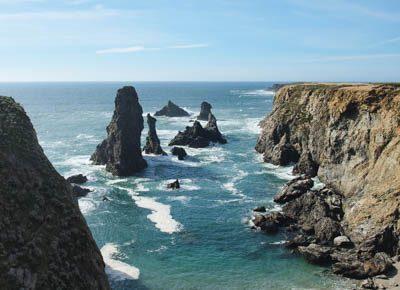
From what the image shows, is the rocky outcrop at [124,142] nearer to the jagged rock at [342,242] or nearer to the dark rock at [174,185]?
the dark rock at [174,185]

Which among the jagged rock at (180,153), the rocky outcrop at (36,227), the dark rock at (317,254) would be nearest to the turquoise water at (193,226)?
the dark rock at (317,254)

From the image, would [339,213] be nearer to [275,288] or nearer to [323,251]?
[323,251]

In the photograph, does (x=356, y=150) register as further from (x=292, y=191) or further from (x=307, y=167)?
(x=307, y=167)

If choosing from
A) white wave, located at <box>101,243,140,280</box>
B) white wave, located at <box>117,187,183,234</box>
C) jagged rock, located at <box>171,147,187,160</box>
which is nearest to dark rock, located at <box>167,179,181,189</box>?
white wave, located at <box>117,187,183,234</box>

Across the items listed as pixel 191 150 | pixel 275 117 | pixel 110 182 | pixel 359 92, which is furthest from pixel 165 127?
pixel 359 92

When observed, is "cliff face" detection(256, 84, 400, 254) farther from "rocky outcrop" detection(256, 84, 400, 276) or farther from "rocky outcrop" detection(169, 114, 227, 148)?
"rocky outcrop" detection(169, 114, 227, 148)

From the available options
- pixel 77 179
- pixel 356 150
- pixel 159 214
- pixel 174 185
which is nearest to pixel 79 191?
pixel 77 179

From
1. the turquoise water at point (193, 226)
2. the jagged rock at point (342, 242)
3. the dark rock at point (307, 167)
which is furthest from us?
the dark rock at point (307, 167)
